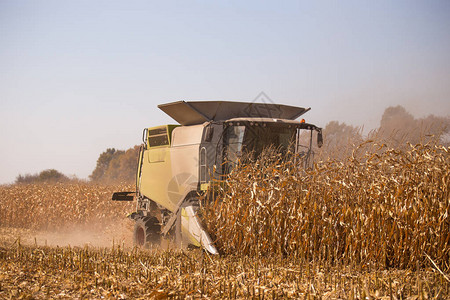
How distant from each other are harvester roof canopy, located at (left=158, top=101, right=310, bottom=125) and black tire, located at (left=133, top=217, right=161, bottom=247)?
2256 mm

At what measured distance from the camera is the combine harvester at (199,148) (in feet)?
23.4

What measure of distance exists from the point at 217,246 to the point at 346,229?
1974 mm

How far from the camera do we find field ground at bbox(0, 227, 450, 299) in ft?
13.2

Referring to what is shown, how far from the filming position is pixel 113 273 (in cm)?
505

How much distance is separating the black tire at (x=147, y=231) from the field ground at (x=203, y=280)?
2.69 meters

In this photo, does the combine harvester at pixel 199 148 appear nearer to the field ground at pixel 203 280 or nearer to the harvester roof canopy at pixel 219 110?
the harvester roof canopy at pixel 219 110

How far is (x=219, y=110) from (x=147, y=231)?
3012 mm

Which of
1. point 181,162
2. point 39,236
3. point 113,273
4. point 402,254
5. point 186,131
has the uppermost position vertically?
point 186,131

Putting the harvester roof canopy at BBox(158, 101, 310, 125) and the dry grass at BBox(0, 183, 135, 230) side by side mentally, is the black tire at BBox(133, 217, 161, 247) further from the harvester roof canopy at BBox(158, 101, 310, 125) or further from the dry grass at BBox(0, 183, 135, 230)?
the dry grass at BBox(0, 183, 135, 230)

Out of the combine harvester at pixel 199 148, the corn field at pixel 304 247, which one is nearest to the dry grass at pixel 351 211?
the corn field at pixel 304 247

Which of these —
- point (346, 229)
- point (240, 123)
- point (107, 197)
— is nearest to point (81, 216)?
point (107, 197)

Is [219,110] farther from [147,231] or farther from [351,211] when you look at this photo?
[351,211]

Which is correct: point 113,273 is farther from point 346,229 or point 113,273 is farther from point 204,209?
point 346,229

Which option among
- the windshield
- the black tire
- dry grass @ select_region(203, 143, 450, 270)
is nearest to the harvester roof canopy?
the windshield
